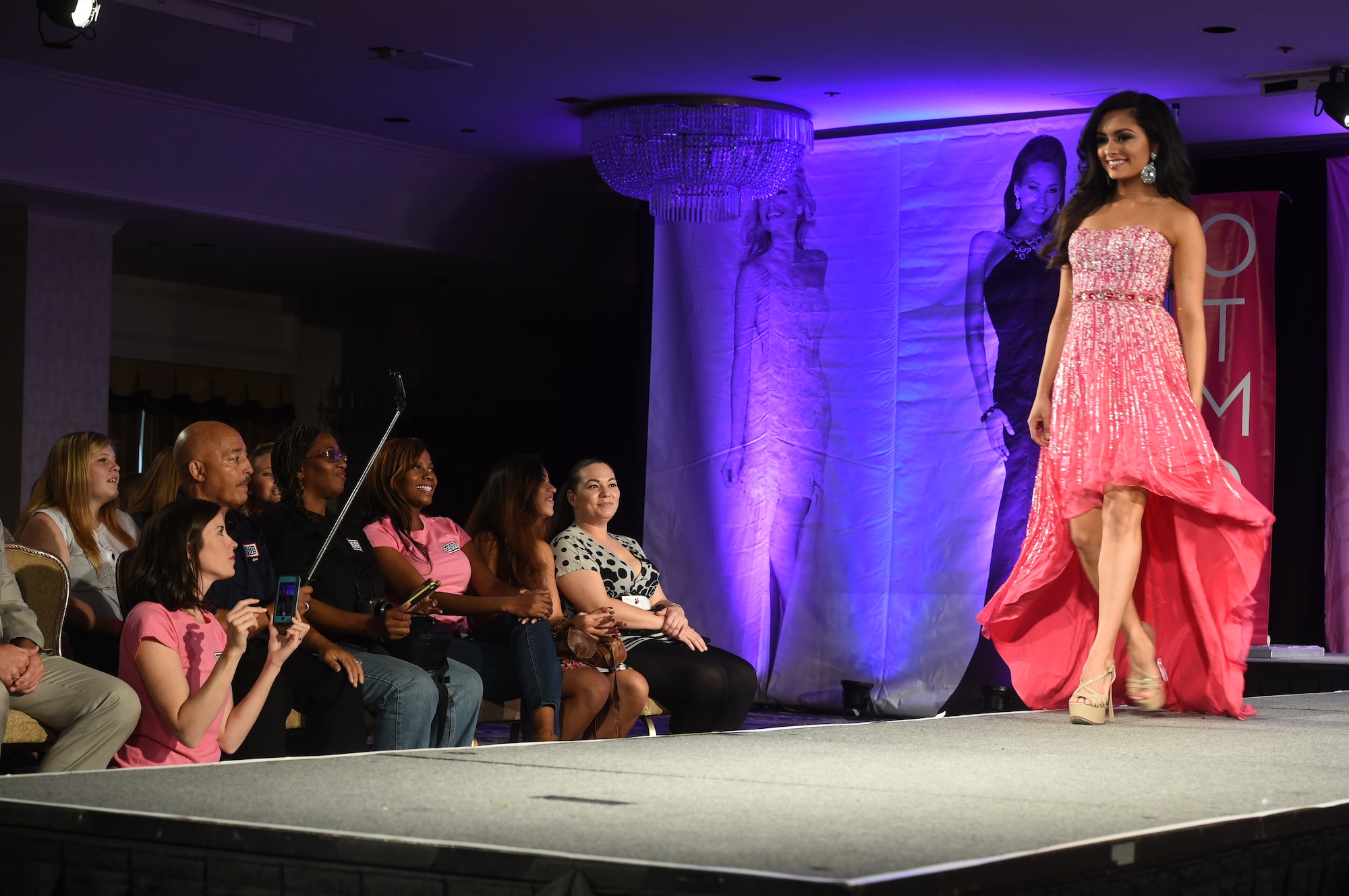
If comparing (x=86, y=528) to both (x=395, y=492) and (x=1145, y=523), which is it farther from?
(x=1145, y=523)

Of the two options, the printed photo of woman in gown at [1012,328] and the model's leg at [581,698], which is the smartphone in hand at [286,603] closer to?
the model's leg at [581,698]

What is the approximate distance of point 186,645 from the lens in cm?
288

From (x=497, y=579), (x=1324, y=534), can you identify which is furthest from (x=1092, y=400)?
(x=1324, y=534)

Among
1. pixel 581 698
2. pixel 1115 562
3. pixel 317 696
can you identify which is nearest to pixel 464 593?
pixel 581 698

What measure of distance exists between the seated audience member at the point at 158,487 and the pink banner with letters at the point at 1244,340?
4194 millimetres

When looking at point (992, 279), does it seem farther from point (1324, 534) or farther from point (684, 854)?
point (684, 854)

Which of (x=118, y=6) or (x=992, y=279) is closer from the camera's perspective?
(x=118, y=6)

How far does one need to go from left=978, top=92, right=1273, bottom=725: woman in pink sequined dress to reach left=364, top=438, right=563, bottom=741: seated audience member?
128cm

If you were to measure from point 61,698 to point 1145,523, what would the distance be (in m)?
2.13

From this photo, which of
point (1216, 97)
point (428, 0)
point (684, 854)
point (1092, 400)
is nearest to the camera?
point (684, 854)

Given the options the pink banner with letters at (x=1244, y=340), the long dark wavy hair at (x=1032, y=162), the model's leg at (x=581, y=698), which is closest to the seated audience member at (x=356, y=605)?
the model's leg at (x=581, y=698)

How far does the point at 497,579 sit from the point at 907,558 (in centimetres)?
265

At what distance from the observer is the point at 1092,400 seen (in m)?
2.90

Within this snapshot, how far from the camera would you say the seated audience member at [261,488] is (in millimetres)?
4281
